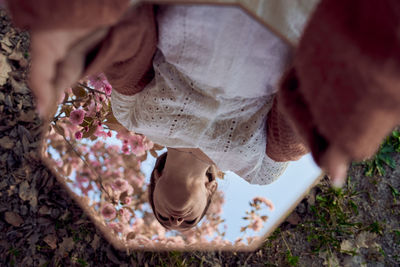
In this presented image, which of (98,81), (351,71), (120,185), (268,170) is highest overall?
(351,71)

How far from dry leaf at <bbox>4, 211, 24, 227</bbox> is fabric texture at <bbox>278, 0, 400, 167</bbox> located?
136 cm

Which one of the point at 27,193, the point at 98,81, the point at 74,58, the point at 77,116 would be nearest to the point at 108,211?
the point at 27,193

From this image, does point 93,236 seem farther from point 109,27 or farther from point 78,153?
point 109,27

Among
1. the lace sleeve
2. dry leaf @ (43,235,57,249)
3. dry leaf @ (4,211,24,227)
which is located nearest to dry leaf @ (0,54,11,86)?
dry leaf @ (4,211,24,227)

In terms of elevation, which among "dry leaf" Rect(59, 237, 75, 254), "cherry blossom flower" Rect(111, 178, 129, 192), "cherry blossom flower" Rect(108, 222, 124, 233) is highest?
"cherry blossom flower" Rect(111, 178, 129, 192)

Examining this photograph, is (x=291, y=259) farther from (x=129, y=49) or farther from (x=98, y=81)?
(x=129, y=49)

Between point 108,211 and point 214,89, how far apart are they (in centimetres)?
103

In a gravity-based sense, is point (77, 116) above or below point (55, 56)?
below

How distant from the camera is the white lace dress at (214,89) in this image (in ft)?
1.66

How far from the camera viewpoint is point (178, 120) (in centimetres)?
72

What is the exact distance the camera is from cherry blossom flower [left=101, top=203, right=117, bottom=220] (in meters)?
1.45

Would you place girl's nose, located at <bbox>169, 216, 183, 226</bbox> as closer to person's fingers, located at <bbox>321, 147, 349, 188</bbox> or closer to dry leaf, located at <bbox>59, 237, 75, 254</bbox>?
dry leaf, located at <bbox>59, 237, 75, 254</bbox>

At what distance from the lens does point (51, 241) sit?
4.48 feet

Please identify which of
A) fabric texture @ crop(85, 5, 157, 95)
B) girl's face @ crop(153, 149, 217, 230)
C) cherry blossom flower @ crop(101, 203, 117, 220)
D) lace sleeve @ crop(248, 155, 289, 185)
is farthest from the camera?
cherry blossom flower @ crop(101, 203, 117, 220)
